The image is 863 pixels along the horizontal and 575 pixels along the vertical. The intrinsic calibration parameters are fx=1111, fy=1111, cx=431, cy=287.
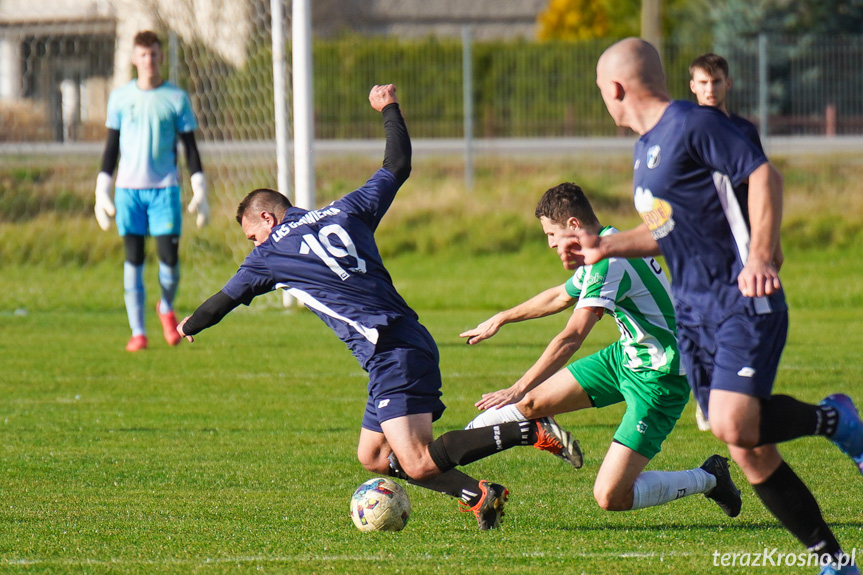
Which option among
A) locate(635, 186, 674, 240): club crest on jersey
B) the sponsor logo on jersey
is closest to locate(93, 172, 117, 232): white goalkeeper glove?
the sponsor logo on jersey

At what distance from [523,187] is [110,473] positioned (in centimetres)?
1262

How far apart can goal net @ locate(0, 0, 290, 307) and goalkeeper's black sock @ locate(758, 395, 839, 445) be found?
10.3 m

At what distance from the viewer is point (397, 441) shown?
485 centimetres

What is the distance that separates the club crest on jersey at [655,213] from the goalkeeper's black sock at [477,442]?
129 centimetres

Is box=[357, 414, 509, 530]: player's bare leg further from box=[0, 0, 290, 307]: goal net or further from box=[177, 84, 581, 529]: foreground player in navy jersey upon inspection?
box=[0, 0, 290, 307]: goal net

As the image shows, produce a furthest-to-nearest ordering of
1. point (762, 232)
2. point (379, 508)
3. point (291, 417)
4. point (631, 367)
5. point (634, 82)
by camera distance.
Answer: point (291, 417)
point (631, 367)
point (379, 508)
point (634, 82)
point (762, 232)

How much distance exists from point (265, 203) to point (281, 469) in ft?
5.15

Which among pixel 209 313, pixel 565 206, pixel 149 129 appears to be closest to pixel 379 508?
pixel 209 313

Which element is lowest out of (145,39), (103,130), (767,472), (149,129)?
(767,472)

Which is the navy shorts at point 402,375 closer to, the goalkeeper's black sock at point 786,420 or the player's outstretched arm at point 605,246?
the player's outstretched arm at point 605,246

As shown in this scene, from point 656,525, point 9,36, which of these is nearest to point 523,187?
point 9,36

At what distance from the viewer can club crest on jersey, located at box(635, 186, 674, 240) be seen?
12.7 ft

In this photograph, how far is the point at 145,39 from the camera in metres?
9.87

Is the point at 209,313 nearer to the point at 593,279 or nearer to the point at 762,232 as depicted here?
the point at 593,279
